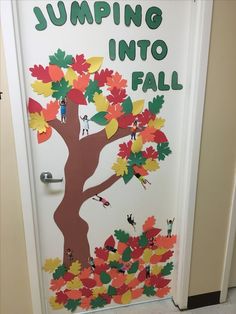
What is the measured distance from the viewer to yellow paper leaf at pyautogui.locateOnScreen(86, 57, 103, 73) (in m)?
1.40

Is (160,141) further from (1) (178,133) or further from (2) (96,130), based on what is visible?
(2) (96,130)

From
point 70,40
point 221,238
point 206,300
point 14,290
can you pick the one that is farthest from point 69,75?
point 206,300

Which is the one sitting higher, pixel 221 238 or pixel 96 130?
pixel 96 130

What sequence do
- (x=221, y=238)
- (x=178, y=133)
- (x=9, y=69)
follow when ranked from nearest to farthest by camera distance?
(x=9, y=69) < (x=178, y=133) < (x=221, y=238)

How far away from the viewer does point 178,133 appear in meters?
1.63

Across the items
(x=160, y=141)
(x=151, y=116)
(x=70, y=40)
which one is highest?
(x=70, y=40)

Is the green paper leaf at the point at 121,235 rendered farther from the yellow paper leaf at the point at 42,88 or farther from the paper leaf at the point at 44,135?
the yellow paper leaf at the point at 42,88

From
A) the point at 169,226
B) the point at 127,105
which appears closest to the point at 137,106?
the point at 127,105

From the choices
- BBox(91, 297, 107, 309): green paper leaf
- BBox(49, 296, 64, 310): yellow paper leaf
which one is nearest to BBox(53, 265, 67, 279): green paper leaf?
BBox(49, 296, 64, 310): yellow paper leaf

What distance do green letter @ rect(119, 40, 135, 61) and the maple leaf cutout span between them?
0.31 ft

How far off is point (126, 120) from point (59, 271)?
1051 mm

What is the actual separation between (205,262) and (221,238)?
0.20m

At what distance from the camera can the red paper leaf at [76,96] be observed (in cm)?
143

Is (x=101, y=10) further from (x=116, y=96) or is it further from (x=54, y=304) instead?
(x=54, y=304)
